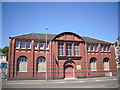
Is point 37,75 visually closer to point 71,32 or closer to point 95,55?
point 71,32

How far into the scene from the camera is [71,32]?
27.1m

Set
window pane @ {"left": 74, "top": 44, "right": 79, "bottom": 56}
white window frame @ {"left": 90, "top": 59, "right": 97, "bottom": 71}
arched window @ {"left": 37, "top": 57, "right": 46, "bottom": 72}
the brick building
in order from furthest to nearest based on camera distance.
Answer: white window frame @ {"left": 90, "top": 59, "right": 97, "bottom": 71} → window pane @ {"left": 74, "top": 44, "right": 79, "bottom": 56} → arched window @ {"left": 37, "top": 57, "right": 46, "bottom": 72} → the brick building

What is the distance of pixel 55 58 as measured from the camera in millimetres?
25016

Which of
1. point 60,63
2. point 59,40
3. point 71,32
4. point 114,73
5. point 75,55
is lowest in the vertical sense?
point 114,73

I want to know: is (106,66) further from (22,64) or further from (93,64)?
(22,64)

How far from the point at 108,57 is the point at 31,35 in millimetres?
19383

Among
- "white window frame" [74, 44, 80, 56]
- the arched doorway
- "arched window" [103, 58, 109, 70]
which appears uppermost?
"white window frame" [74, 44, 80, 56]

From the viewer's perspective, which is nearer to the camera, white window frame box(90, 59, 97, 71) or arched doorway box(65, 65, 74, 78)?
arched doorway box(65, 65, 74, 78)

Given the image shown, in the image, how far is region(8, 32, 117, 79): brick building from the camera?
23.8 m

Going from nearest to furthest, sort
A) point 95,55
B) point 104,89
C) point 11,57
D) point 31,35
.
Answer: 1. point 104,89
2. point 11,57
3. point 31,35
4. point 95,55

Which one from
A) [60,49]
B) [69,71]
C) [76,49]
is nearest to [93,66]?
[76,49]

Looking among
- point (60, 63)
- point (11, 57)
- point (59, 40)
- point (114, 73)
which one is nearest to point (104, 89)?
point (60, 63)

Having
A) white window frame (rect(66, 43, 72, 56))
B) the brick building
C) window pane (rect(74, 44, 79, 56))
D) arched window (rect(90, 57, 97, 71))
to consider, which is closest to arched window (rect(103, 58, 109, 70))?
the brick building

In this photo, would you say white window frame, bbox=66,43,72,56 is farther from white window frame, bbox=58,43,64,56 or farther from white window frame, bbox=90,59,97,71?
white window frame, bbox=90,59,97,71
